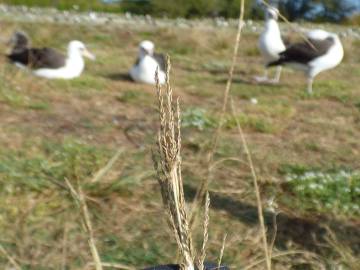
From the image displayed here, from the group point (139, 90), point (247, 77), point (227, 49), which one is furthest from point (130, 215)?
point (227, 49)

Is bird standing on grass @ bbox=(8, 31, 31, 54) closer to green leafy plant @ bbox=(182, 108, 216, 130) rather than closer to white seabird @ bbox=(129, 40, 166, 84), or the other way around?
white seabird @ bbox=(129, 40, 166, 84)

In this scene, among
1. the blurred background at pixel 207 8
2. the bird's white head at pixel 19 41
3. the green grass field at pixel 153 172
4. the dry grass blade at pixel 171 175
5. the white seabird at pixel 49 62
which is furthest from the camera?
the blurred background at pixel 207 8

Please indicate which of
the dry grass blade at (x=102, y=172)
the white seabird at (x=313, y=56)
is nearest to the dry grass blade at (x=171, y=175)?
the dry grass blade at (x=102, y=172)

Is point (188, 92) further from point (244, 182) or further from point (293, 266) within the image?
point (293, 266)

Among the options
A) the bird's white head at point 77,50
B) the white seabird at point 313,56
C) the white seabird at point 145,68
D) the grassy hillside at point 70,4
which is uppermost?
the white seabird at point 313,56

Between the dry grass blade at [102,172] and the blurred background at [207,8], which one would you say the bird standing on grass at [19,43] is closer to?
the dry grass blade at [102,172]

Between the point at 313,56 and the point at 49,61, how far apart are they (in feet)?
10.2

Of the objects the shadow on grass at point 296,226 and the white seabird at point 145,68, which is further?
the white seabird at point 145,68

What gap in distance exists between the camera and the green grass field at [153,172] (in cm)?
419

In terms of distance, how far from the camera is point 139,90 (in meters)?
8.95

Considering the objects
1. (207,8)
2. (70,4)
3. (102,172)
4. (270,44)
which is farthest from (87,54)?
(70,4)

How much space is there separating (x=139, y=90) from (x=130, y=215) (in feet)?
14.3

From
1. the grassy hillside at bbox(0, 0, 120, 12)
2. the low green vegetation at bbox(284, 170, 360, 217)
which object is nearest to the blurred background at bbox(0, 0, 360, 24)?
the grassy hillside at bbox(0, 0, 120, 12)

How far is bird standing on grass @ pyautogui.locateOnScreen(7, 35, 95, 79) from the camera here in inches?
358
